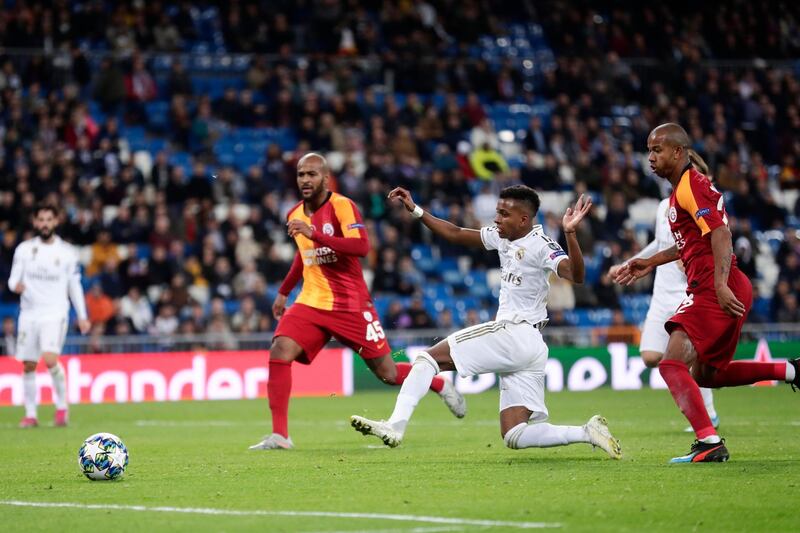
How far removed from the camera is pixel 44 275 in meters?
16.6

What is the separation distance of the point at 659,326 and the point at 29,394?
7821 millimetres

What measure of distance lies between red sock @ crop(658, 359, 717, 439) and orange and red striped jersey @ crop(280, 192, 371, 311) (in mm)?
3306

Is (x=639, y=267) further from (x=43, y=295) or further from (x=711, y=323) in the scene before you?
(x=43, y=295)

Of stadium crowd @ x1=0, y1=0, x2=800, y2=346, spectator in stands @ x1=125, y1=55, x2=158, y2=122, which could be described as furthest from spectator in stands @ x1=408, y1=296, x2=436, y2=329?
spectator in stands @ x1=125, y1=55, x2=158, y2=122

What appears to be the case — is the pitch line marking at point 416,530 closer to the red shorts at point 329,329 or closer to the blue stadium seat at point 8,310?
the red shorts at point 329,329

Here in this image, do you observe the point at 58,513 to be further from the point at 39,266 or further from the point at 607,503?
the point at 39,266

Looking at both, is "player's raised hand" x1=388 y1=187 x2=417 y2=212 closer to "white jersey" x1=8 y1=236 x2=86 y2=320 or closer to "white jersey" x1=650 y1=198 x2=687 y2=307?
"white jersey" x1=650 y1=198 x2=687 y2=307

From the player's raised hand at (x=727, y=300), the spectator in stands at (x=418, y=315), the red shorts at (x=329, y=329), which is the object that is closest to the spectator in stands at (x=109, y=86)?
the spectator in stands at (x=418, y=315)

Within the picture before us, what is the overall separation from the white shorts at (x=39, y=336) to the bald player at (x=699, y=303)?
350 inches

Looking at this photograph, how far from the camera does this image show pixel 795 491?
8.07 metres

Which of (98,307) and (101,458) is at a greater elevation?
(98,307)

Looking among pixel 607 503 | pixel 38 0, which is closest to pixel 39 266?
pixel 607 503

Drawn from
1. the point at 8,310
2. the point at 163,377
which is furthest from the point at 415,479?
the point at 8,310

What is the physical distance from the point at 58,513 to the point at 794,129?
27.1 metres
